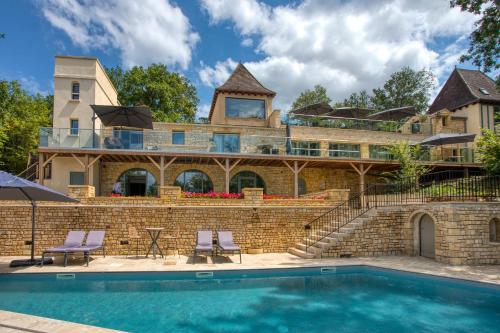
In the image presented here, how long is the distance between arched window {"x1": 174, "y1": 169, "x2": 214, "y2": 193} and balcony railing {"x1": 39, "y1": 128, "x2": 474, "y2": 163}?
2.14 meters

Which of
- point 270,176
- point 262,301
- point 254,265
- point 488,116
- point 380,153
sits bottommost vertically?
point 262,301

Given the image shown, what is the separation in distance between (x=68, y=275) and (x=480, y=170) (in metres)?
23.9

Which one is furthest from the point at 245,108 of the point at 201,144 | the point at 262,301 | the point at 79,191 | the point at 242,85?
the point at 262,301

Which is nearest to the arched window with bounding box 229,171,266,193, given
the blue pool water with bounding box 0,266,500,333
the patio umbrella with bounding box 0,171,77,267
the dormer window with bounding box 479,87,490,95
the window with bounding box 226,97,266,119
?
the window with bounding box 226,97,266,119

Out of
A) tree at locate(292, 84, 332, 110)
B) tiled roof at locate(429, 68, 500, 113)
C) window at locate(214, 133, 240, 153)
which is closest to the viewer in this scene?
window at locate(214, 133, 240, 153)

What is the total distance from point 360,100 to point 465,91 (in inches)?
726

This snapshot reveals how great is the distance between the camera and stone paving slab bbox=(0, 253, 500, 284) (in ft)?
30.7

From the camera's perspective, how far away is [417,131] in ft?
82.1

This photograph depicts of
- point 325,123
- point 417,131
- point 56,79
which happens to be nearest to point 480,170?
point 417,131

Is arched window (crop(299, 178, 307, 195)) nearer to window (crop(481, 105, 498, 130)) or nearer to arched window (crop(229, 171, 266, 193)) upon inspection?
arched window (crop(229, 171, 266, 193))

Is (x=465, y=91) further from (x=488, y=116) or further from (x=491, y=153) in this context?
(x=491, y=153)

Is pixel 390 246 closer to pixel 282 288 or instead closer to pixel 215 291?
pixel 282 288

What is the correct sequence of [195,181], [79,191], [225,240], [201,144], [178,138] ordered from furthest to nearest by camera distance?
[195,181], [178,138], [201,144], [79,191], [225,240]

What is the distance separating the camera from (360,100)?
44.1 metres
